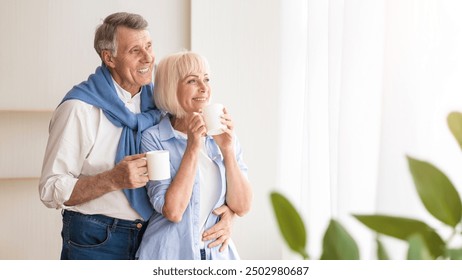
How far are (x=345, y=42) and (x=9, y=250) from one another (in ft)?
7.97

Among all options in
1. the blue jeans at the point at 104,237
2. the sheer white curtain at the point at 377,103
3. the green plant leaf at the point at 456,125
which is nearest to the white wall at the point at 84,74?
the sheer white curtain at the point at 377,103

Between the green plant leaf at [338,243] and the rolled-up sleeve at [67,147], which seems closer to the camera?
the green plant leaf at [338,243]

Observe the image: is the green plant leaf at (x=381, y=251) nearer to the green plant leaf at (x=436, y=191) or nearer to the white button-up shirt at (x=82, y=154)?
the green plant leaf at (x=436, y=191)

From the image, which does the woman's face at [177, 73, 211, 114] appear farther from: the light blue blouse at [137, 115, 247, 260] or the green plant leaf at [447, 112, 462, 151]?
the green plant leaf at [447, 112, 462, 151]

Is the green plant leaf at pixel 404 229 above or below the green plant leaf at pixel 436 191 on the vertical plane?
below

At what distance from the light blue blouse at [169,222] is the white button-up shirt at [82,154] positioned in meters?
0.08

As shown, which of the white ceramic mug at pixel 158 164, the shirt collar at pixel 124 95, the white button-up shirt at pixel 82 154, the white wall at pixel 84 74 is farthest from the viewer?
the white wall at pixel 84 74

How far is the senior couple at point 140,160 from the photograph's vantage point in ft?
5.79

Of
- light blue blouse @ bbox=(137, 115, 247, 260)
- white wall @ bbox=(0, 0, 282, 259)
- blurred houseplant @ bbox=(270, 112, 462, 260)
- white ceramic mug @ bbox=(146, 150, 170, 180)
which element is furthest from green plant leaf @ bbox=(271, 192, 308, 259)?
white wall @ bbox=(0, 0, 282, 259)

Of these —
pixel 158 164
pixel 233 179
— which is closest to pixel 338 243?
pixel 158 164

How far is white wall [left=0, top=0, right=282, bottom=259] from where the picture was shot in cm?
332

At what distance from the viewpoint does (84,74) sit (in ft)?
10.9

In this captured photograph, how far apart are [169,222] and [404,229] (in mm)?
1540

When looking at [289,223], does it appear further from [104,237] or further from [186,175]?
[104,237]
